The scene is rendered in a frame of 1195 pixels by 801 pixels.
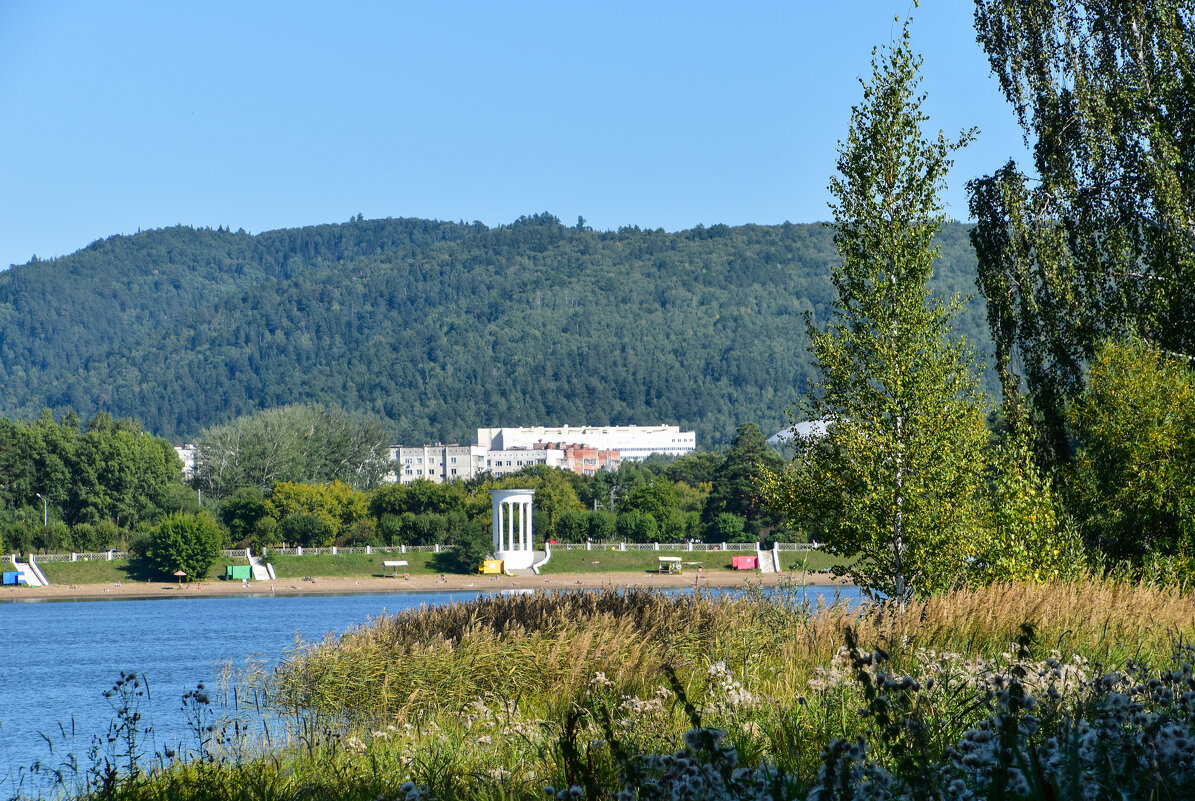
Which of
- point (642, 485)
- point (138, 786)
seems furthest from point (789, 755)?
point (642, 485)

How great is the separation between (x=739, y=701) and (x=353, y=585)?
65623 mm

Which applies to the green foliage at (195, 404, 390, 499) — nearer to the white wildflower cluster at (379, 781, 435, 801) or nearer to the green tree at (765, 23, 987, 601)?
the green tree at (765, 23, 987, 601)

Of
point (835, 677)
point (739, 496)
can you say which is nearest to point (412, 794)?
point (835, 677)

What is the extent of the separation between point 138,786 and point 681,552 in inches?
2938

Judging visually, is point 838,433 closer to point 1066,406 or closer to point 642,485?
point 1066,406

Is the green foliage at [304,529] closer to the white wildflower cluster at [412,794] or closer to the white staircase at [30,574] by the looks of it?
the white staircase at [30,574]

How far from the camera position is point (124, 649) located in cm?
3462

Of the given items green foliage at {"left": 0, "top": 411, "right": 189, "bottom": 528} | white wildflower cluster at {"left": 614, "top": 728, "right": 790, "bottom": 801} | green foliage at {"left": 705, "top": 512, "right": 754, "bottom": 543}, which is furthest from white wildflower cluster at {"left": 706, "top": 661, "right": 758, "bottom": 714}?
green foliage at {"left": 0, "top": 411, "right": 189, "bottom": 528}

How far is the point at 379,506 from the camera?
8819 cm

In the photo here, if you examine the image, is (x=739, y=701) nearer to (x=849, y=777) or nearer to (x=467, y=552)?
(x=849, y=777)

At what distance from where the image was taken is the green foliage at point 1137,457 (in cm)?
1644

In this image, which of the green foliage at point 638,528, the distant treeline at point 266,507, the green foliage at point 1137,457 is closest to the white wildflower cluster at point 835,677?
the green foliage at point 1137,457

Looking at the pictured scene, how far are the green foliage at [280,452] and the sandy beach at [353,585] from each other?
2204 cm

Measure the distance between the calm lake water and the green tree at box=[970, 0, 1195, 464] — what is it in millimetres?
5192
